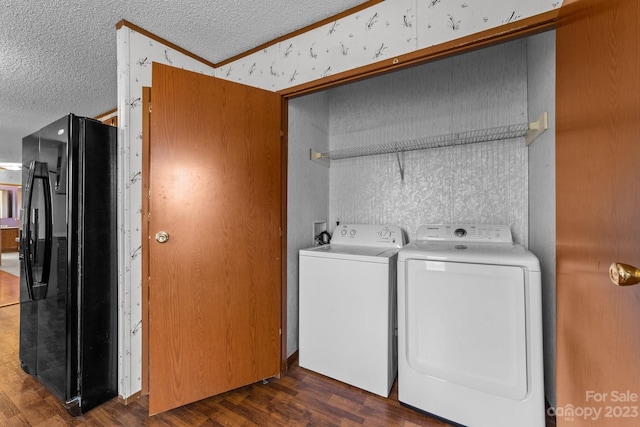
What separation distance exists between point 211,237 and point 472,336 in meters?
1.54

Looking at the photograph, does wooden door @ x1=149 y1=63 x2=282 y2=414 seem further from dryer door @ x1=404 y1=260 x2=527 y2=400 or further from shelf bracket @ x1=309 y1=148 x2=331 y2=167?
dryer door @ x1=404 y1=260 x2=527 y2=400

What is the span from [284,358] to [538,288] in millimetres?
1607

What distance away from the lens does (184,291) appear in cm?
147

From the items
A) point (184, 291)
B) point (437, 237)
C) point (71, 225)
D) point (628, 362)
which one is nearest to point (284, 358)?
point (184, 291)

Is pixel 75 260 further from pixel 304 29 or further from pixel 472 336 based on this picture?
pixel 472 336

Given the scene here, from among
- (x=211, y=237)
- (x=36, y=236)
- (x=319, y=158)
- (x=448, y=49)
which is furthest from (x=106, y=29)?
(x=448, y=49)

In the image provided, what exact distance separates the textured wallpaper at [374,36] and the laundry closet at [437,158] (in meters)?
0.30

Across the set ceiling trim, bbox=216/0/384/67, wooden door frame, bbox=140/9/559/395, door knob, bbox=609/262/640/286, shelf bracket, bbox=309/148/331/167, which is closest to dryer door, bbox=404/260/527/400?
door knob, bbox=609/262/640/286

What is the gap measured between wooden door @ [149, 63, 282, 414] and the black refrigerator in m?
0.42

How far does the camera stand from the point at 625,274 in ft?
1.74

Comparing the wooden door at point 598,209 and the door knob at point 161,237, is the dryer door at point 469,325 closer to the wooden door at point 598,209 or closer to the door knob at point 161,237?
the wooden door at point 598,209

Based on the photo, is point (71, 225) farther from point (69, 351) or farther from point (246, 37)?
point (246, 37)

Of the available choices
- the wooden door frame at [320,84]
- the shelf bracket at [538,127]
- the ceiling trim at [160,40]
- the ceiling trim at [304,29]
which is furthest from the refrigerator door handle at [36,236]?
the shelf bracket at [538,127]

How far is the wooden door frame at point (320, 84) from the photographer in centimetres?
117
